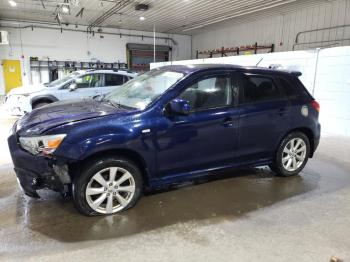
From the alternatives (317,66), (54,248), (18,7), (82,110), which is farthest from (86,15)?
(54,248)

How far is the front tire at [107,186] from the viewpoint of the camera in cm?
267

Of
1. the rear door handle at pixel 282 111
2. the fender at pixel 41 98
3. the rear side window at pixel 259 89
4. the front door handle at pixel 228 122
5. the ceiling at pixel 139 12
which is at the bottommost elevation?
the fender at pixel 41 98

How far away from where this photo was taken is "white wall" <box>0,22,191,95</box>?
16.1 m

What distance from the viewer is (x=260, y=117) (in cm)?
351

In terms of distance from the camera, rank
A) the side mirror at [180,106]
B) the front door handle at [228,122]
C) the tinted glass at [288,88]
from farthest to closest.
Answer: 1. the tinted glass at [288,88]
2. the front door handle at [228,122]
3. the side mirror at [180,106]

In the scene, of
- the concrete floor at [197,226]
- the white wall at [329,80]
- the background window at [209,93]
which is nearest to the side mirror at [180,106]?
the background window at [209,93]

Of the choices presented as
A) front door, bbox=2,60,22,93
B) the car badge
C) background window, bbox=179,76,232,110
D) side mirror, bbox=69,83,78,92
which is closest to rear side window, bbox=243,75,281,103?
background window, bbox=179,76,232,110

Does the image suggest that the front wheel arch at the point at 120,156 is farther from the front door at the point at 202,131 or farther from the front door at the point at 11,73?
the front door at the point at 11,73

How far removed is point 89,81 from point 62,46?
1083cm

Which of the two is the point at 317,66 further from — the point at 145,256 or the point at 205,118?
A: the point at 145,256

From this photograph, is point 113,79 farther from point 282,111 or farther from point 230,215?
point 230,215

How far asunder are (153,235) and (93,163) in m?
0.87

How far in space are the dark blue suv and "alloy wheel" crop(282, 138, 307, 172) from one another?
0.05 ft

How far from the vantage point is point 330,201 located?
3.34 m
